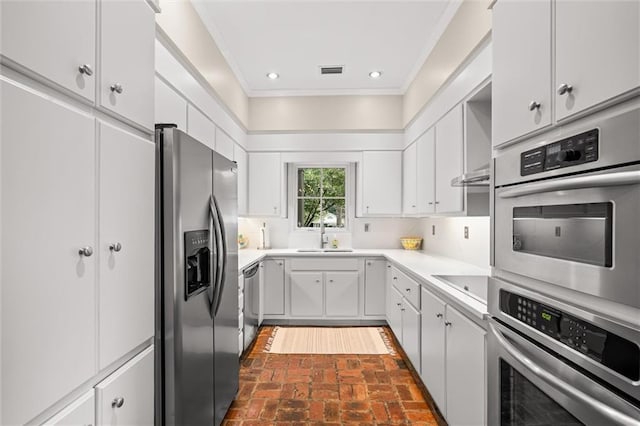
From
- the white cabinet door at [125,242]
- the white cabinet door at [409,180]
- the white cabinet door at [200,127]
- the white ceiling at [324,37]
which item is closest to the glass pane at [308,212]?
the white cabinet door at [409,180]

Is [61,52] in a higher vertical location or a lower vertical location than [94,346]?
higher

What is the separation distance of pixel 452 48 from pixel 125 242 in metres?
2.61

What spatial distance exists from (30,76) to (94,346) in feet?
2.47

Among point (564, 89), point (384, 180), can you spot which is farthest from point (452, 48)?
A: point (564, 89)

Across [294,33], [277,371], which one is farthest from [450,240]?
[294,33]

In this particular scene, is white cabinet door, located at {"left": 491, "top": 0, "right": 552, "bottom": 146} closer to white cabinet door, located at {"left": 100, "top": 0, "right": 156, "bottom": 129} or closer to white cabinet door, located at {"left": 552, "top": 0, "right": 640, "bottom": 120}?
white cabinet door, located at {"left": 552, "top": 0, "right": 640, "bottom": 120}

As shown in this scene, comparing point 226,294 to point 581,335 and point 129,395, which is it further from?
point 581,335

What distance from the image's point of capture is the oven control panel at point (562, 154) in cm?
83

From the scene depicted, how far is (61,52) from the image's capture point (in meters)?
0.92

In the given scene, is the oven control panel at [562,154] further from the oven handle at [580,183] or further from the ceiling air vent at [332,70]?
the ceiling air vent at [332,70]

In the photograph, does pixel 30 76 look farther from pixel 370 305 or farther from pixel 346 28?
pixel 370 305

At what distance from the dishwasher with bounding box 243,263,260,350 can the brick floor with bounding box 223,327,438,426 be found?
209mm

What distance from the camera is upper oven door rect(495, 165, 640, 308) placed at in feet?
2.40

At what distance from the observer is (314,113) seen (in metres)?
4.44
